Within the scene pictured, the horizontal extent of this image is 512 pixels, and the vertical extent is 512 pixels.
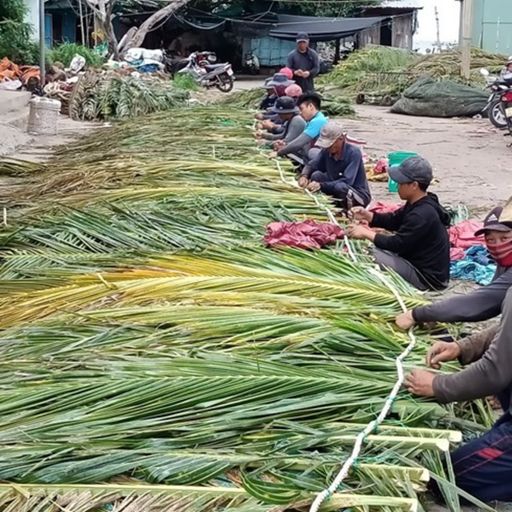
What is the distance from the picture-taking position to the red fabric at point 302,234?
468cm

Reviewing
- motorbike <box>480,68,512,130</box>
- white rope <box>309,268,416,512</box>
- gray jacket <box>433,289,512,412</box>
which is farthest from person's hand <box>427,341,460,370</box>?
motorbike <box>480,68,512,130</box>

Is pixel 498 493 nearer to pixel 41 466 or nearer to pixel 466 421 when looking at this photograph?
pixel 466 421

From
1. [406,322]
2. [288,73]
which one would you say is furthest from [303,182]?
[288,73]

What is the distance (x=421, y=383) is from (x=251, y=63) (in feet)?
94.3

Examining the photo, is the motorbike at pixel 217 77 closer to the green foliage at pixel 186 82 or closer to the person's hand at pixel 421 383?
the green foliage at pixel 186 82

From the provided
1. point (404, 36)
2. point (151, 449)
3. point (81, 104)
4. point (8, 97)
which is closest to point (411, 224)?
point (151, 449)

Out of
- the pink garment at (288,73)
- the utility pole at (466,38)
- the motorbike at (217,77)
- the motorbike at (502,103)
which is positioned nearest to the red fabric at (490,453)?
the pink garment at (288,73)

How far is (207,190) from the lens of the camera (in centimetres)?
607

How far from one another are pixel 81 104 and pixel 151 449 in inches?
514

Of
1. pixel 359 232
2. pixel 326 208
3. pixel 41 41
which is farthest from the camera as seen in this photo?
pixel 41 41

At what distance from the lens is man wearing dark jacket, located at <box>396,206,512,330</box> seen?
314 cm

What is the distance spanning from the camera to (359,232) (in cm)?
491

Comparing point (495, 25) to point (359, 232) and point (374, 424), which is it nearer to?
point (359, 232)

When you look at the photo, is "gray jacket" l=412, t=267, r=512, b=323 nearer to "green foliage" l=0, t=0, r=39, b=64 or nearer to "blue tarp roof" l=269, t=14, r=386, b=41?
"green foliage" l=0, t=0, r=39, b=64
